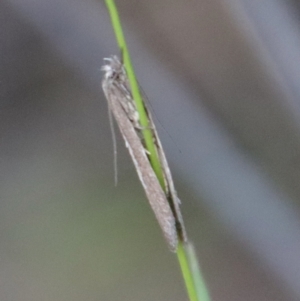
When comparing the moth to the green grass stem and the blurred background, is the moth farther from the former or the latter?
the blurred background

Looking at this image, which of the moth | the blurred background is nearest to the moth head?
the moth

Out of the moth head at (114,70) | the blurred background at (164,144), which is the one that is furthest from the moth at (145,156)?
the blurred background at (164,144)

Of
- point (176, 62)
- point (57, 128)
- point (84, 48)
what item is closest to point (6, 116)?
point (57, 128)

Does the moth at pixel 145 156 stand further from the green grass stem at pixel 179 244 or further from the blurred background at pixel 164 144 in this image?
the blurred background at pixel 164 144

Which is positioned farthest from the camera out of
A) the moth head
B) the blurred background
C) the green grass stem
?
the blurred background

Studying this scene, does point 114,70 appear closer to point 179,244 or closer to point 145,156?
point 145,156

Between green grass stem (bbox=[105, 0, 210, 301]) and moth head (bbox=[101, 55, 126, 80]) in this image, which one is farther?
moth head (bbox=[101, 55, 126, 80])

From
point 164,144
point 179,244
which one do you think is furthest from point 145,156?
point 164,144
